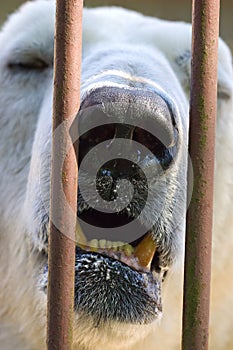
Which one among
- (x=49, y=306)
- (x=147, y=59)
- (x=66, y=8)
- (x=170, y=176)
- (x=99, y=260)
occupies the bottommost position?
(x=49, y=306)

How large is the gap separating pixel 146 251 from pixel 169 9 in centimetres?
251

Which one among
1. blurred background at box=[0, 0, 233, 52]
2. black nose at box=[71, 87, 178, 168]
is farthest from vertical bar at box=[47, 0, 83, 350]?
blurred background at box=[0, 0, 233, 52]

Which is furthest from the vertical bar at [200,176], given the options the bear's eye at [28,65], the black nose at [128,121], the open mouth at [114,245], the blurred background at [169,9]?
the blurred background at [169,9]

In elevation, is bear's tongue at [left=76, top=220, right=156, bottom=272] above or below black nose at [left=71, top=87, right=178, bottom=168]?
below

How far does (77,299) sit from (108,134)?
0.29 meters

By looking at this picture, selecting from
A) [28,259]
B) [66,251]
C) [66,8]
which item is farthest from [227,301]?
[66,8]

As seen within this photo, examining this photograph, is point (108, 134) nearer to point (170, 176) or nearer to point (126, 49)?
point (170, 176)

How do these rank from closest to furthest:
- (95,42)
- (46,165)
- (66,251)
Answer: (66,251)
(46,165)
(95,42)

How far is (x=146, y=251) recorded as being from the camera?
124cm

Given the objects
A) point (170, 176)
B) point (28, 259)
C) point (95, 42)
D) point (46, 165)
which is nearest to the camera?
point (170, 176)

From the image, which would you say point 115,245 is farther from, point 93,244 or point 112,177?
point 112,177

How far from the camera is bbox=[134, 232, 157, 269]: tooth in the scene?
4.00 feet

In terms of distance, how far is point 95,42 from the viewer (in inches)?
62.0

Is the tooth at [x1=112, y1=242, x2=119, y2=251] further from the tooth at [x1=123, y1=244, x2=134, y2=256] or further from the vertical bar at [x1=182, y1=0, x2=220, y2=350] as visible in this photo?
the vertical bar at [x1=182, y1=0, x2=220, y2=350]
